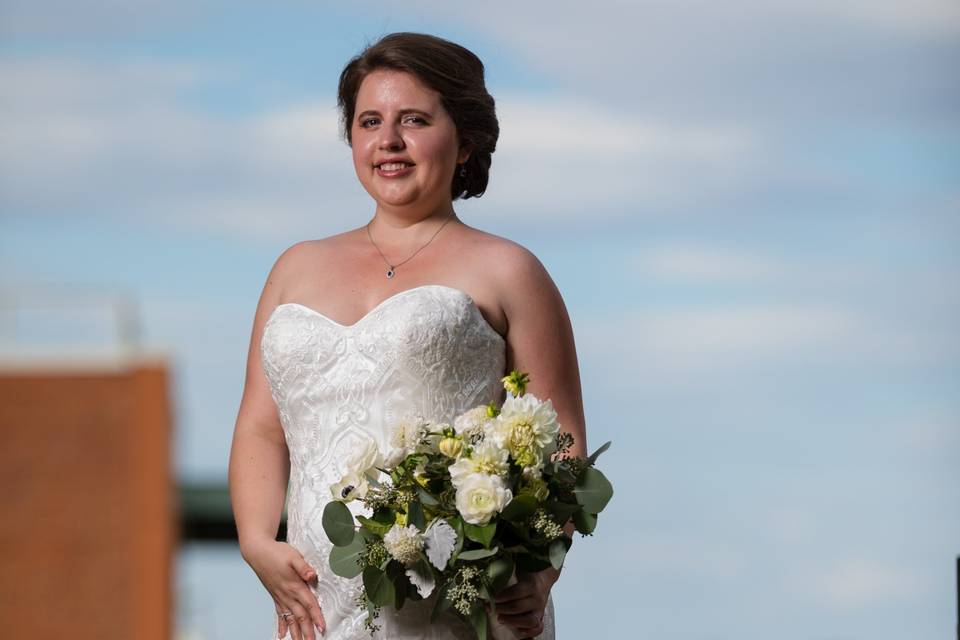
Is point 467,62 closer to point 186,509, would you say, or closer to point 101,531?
point 186,509

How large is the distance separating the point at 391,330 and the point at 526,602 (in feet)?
2.49

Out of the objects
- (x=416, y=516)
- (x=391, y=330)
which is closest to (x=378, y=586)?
(x=416, y=516)

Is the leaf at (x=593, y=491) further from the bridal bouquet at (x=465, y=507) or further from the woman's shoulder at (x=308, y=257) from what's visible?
the woman's shoulder at (x=308, y=257)

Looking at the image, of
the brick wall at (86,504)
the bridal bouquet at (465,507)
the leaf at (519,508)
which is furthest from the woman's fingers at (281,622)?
the brick wall at (86,504)

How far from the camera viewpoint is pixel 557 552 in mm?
3250

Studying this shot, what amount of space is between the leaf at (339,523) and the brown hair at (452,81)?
1028 millimetres

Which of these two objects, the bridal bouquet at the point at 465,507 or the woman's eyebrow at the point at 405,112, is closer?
the bridal bouquet at the point at 465,507

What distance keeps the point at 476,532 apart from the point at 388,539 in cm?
19

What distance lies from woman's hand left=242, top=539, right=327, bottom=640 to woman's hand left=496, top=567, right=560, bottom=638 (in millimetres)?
516

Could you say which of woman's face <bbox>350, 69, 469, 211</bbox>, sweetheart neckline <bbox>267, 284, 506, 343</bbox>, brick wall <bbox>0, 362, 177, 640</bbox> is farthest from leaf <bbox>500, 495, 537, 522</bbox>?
brick wall <bbox>0, 362, 177, 640</bbox>

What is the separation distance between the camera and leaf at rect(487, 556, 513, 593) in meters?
3.19

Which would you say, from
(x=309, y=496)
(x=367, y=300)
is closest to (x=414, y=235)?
(x=367, y=300)

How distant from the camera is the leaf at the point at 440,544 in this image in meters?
3.15

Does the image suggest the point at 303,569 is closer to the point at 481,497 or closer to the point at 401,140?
the point at 481,497
